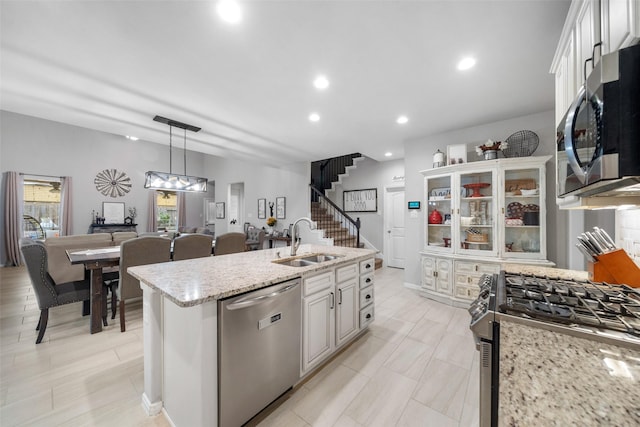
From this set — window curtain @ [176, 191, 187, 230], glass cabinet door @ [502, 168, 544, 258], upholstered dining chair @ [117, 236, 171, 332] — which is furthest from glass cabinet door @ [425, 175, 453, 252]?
window curtain @ [176, 191, 187, 230]

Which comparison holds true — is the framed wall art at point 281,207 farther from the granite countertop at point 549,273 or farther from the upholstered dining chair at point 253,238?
the granite countertop at point 549,273

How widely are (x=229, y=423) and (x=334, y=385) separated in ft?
2.68

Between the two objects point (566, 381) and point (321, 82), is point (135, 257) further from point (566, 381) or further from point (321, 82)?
point (566, 381)

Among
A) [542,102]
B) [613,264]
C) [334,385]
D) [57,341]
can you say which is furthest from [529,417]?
[57,341]

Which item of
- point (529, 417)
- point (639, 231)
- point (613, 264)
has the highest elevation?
point (639, 231)

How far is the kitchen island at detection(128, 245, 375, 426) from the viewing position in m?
1.22

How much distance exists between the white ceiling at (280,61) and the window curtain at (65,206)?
456 centimetres

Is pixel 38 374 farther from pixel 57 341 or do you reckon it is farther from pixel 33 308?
pixel 33 308

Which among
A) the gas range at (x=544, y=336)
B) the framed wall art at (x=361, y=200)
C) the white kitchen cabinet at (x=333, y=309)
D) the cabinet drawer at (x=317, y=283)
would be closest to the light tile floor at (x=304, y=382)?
the white kitchen cabinet at (x=333, y=309)

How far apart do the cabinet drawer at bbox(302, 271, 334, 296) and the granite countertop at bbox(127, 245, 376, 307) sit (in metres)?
0.07

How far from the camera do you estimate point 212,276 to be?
1.58 metres

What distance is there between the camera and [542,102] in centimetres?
282

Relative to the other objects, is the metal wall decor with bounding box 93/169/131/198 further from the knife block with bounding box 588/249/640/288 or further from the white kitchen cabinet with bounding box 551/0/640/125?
the knife block with bounding box 588/249/640/288

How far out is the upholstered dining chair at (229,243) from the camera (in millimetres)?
3542
